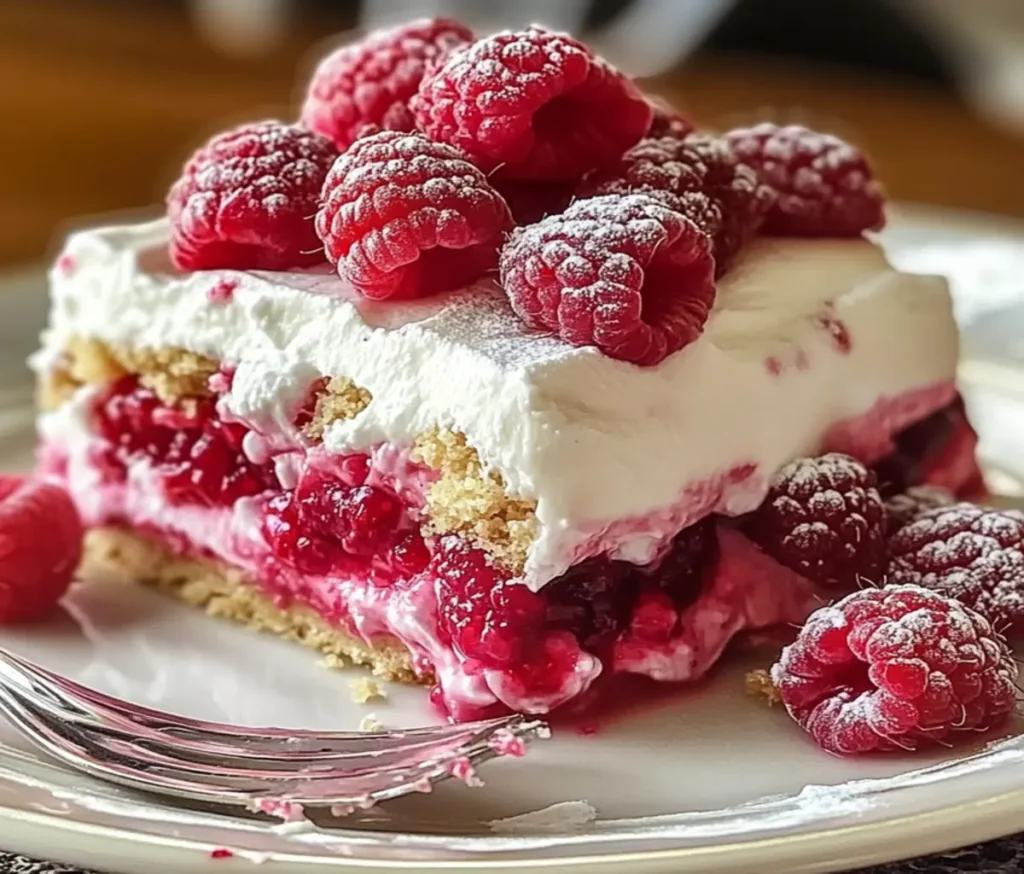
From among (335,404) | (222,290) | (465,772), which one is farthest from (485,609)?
(222,290)

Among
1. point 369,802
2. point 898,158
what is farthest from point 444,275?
point 898,158

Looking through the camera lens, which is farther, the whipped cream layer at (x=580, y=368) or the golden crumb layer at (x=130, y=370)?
the golden crumb layer at (x=130, y=370)

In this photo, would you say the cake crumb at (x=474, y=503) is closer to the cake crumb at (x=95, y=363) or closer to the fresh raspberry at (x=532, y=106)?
the fresh raspberry at (x=532, y=106)

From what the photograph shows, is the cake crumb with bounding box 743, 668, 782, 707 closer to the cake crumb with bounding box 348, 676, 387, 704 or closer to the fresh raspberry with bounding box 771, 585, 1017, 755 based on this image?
the fresh raspberry with bounding box 771, 585, 1017, 755

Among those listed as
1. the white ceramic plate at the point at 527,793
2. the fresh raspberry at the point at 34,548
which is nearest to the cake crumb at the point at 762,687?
the white ceramic plate at the point at 527,793

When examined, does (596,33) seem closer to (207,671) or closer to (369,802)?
(207,671)

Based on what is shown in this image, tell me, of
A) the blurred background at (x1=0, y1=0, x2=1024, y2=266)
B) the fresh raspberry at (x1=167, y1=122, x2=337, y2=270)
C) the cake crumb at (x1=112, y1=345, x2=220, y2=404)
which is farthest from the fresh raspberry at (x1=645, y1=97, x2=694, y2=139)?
the blurred background at (x1=0, y1=0, x2=1024, y2=266)

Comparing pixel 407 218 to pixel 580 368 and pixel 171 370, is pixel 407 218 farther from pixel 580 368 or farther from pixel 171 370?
pixel 171 370
